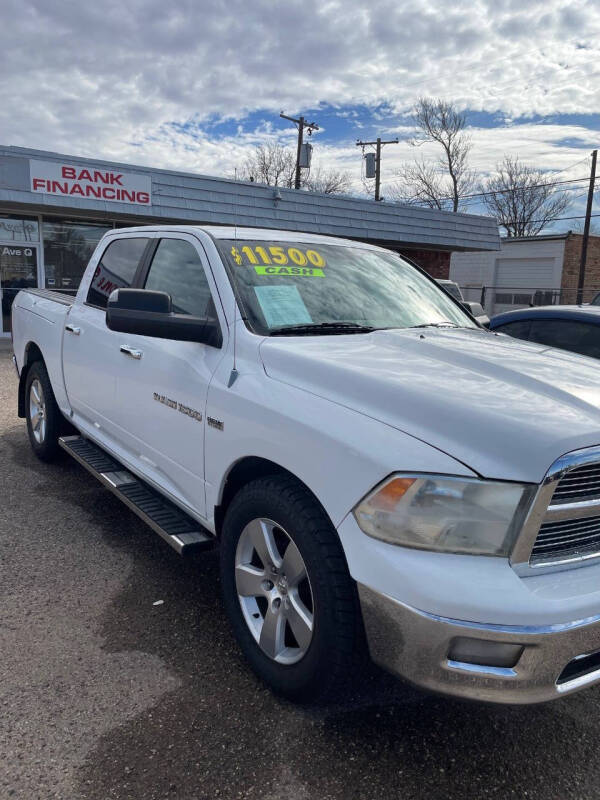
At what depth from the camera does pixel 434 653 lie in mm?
1901

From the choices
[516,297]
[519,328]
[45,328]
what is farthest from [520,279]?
[45,328]

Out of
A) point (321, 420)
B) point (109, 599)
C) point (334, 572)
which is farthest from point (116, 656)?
point (321, 420)

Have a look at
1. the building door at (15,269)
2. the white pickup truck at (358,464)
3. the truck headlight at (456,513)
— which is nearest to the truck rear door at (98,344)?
the white pickup truck at (358,464)

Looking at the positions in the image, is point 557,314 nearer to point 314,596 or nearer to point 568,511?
point 568,511

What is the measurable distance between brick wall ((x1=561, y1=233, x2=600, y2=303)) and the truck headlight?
3129 centimetres

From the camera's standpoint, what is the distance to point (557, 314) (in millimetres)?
5473

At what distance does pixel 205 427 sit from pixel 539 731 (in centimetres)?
181

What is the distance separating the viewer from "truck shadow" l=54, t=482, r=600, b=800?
2.14m

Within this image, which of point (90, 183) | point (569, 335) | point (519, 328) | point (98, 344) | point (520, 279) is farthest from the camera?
point (520, 279)

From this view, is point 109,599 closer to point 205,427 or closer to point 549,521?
point 205,427

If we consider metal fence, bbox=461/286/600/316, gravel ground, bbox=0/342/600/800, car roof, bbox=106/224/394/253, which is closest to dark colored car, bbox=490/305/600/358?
car roof, bbox=106/224/394/253

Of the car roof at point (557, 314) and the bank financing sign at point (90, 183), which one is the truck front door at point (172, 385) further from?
the bank financing sign at point (90, 183)

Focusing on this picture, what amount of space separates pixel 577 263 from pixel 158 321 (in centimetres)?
3242

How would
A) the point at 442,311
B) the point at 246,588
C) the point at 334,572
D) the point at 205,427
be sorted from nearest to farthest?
the point at 334,572 → the point at 246,588 → the point at 205,427 → the point at 442,311
